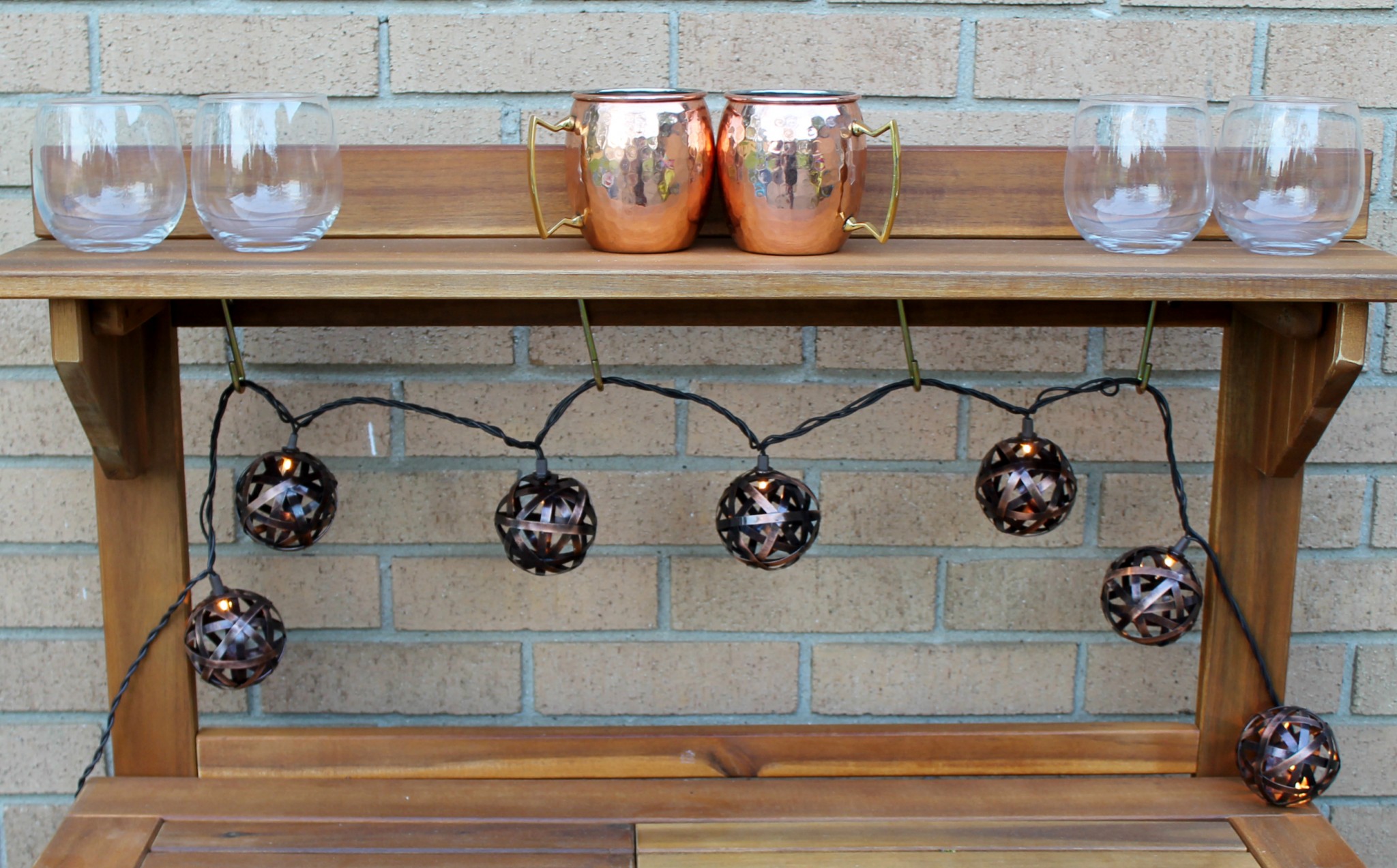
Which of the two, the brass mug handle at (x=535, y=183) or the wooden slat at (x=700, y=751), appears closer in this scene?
the brass mug handle at (x=535, y=183)

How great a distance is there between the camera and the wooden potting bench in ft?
3.08

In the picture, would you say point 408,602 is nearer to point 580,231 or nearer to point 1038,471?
point 580,231

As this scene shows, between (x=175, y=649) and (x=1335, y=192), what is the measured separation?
1.01 meters

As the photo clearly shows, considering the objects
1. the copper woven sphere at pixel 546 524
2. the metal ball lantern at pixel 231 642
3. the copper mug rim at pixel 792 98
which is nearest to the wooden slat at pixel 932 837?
the copper woven sphere at pixel 546 524

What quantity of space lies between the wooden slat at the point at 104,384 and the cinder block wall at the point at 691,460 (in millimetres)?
138

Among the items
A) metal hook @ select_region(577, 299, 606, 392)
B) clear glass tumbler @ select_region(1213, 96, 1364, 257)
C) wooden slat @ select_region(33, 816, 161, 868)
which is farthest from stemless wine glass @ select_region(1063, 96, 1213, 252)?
wooden slat @ select_region(33, 816, 161, 868)

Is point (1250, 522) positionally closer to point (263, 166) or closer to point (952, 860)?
point (952, 860)

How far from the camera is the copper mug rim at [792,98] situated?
0.91 meters

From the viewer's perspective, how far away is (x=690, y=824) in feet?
3.42

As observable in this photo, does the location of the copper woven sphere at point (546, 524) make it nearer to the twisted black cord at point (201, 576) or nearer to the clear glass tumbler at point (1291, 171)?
the twisted black cord at point (201, 576)

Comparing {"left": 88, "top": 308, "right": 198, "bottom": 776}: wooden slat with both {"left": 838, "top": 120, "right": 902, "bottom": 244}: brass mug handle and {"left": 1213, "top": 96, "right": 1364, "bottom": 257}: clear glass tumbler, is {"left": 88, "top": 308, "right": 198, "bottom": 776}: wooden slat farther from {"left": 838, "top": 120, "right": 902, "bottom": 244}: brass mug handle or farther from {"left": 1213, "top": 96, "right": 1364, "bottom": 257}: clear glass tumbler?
{"left": 1213, "top": 96, "right": 1364, "bottom": 257}: clear glass tumbler

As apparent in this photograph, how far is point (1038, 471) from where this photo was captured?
1.04m

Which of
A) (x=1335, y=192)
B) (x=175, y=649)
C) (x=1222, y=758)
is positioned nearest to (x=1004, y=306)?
(x=1335, y=192)

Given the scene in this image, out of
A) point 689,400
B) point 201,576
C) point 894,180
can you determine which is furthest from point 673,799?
point 894,180
